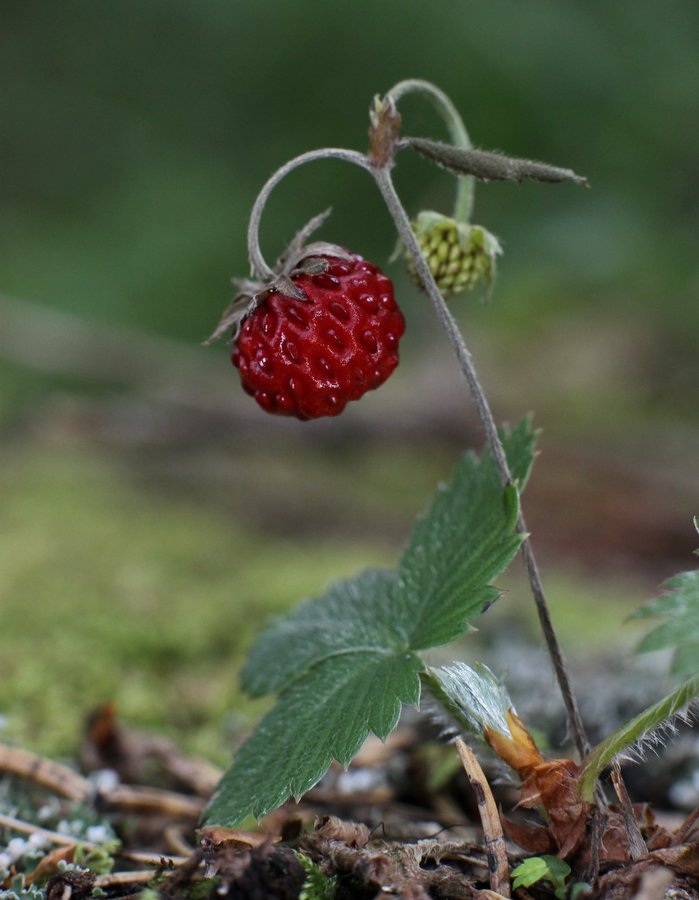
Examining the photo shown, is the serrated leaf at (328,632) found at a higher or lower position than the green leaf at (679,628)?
higher

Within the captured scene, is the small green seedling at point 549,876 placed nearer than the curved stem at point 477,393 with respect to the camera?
Yes

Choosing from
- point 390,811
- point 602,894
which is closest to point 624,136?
point 390,811

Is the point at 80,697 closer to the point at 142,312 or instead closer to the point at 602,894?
the point at 602,894

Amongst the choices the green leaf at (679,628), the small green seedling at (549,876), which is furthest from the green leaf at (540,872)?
the green leaf at (679,628)

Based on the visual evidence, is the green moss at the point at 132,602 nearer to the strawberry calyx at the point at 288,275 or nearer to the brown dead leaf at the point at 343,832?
the brown dead leaf at the point at 343,832

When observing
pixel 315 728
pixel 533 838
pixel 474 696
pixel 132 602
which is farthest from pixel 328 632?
pixel 132 602

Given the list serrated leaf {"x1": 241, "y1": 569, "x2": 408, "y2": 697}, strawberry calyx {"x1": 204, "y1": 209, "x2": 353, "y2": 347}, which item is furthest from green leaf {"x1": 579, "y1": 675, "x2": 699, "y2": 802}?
strawberry calyx {"x1": 204, "y1": 209, "x2": 353, "y2": 347}
